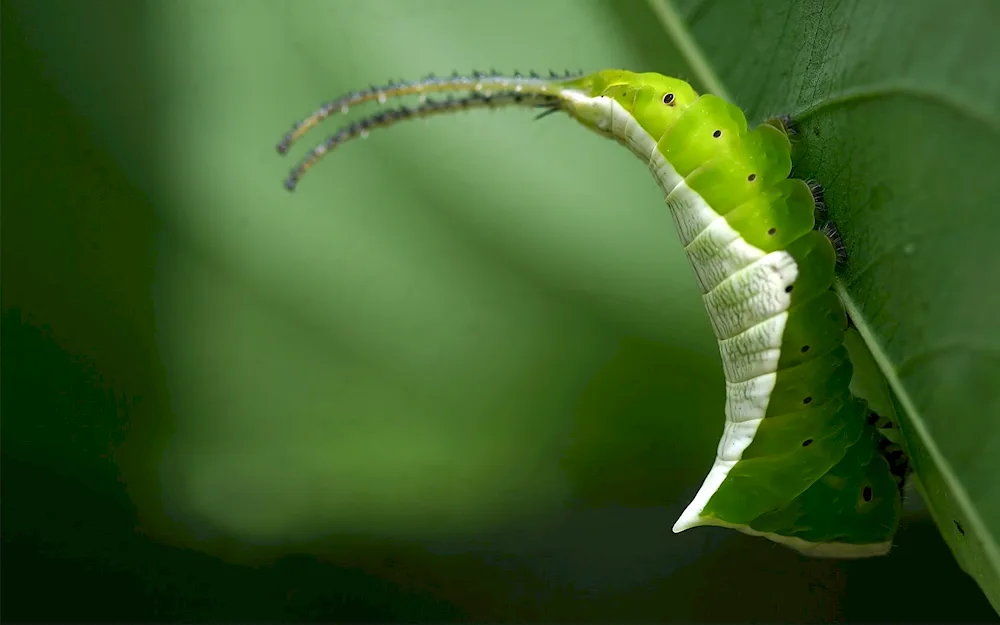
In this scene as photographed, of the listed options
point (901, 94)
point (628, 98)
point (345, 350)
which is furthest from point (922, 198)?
point (345, 350)

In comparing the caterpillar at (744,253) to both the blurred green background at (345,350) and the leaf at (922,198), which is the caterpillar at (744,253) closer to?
the leaf at (922,198)

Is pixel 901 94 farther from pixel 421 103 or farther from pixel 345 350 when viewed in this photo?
pixel 345 350

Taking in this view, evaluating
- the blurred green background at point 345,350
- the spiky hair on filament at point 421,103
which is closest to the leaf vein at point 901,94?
the spiky hair on filament at point 421,103

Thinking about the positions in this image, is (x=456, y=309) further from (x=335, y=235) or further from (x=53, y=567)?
(x=53, y=567)

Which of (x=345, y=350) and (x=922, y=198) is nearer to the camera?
(x=922, y=198)

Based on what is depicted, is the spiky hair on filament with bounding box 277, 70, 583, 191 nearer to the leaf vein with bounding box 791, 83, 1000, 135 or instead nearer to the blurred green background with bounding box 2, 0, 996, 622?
the leaf vein with bounding box 791, 83, 1000, 135

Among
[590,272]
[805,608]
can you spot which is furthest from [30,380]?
[805,608]

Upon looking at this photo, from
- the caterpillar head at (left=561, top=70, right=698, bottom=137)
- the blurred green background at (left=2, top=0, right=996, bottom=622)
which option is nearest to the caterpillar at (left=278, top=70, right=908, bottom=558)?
the caterpillar head at (left=561, top=70, right=698, bottom=137)
